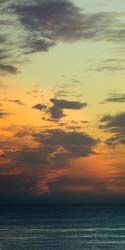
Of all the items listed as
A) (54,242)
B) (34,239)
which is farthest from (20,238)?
(54,242)

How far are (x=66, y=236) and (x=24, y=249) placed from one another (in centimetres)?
4295

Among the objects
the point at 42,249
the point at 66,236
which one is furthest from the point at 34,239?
the point at 42,249

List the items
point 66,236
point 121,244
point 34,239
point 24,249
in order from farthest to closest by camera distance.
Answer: point 66,236, point 34,239, point 121,244, point 24,249

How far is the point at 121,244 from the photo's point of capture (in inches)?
5630

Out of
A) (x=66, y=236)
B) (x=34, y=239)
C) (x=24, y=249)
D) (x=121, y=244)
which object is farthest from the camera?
(x=66, y=236)

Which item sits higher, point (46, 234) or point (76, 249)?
point (46, 234)

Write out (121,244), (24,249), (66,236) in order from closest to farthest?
(24,249) → (121,244) → (66,236)

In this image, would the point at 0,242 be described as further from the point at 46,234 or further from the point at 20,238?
the point at 46,234

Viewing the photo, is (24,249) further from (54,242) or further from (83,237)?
(83,237)

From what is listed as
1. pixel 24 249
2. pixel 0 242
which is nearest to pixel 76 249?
pixel 24 249

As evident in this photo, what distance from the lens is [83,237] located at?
16112cm

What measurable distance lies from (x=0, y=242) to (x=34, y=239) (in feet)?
41.8

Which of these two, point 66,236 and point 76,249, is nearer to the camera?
point 76,249

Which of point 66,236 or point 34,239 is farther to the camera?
point 66,236
